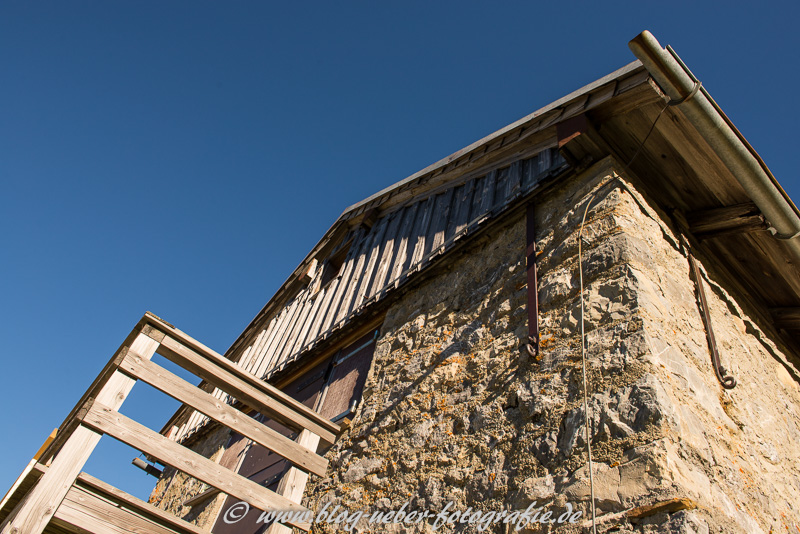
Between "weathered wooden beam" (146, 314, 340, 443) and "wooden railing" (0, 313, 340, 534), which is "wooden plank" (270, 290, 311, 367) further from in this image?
"wooden railing" (0, 313, 340, 534)

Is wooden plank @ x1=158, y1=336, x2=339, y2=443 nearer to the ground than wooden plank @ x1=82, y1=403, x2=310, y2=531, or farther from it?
farther from it

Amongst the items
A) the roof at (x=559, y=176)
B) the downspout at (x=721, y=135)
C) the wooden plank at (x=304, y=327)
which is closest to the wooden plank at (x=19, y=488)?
the roof at (x=559, y=176)

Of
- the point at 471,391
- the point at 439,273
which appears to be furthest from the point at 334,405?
the point at 471,391

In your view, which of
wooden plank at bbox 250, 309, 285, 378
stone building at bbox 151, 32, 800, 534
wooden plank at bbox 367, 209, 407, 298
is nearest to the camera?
stone building at bbox 151, 32, 800, 534

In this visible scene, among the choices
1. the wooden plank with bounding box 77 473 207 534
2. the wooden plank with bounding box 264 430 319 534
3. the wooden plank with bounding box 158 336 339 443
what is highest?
the wooden plank with bounding box 158 336 339 443

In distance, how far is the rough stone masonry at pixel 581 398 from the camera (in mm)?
2801

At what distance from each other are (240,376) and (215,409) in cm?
34

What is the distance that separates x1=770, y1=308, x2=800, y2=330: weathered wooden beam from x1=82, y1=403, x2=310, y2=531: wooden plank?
433cm

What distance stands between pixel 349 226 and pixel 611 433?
635 centimetres

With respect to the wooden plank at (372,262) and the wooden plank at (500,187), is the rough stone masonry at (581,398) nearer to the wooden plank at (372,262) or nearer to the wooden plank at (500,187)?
the wooden plank at (500,187)

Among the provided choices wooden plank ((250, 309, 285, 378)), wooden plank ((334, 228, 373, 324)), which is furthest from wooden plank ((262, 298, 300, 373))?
wooden plank ((334, 228, 373, 324))

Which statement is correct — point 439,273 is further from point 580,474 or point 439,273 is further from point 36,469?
point 36,469

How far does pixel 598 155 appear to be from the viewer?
173 inches

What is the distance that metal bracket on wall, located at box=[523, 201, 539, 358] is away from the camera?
3646 mm
